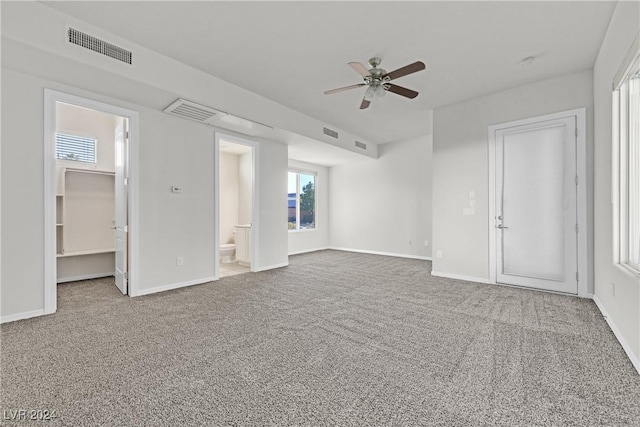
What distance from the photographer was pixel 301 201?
26.7 feet

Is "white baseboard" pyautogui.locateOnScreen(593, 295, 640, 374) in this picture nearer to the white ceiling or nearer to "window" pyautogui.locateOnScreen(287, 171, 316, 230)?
the white ceiling

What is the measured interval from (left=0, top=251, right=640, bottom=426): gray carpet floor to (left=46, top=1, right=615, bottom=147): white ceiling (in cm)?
292

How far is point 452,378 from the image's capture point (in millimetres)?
1908

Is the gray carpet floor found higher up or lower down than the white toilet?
lower down

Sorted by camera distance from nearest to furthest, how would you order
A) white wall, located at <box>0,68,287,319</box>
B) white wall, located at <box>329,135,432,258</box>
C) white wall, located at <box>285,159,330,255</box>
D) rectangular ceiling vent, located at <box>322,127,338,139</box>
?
white wall, located at <box>0,68,287,319</box> < rectangular ceiling vent, located at <box>322,127,338,139</box> < white wall, located at <box>329,135,432,258</box> < white wall, located at <box>285,159,330,255</box>

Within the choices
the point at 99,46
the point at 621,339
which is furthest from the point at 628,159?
the point at 99,46

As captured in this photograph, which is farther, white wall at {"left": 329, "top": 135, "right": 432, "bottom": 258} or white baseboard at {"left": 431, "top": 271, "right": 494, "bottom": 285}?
white wall at {"left": 329, "top": 135, "right": 432, "bottom": 258}

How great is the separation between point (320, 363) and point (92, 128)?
17.6 feet

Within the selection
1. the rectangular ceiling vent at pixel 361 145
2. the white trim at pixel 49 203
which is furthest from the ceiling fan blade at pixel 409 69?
the rectangular ceiling vent at pixel 361 145

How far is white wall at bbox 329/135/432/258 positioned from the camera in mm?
6961

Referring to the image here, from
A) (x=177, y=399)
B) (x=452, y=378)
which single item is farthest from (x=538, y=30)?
(x=177, y=399)

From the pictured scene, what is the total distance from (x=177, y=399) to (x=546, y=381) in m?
2.31

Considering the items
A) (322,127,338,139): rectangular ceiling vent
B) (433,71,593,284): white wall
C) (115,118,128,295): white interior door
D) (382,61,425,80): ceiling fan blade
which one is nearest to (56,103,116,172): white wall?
(115,118,128,295): white interior door

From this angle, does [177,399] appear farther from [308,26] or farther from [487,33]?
[487,33]
